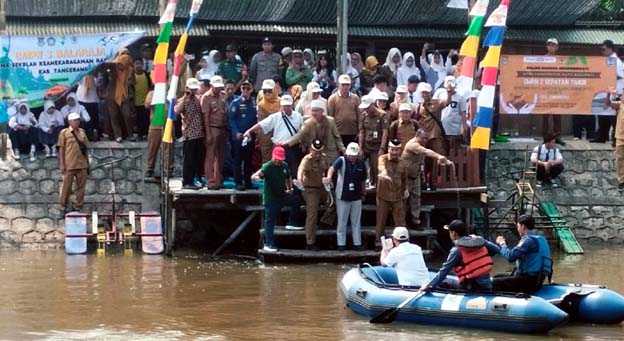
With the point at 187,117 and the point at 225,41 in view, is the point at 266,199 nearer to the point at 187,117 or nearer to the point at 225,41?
the point at 187,117

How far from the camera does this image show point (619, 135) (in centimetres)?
2412

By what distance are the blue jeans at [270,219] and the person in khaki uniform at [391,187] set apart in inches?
58.4

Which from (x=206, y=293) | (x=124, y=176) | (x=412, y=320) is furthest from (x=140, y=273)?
(x=412, y=320)

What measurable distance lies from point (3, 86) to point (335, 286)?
7295 millimetres

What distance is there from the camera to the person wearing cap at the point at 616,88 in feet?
81.5

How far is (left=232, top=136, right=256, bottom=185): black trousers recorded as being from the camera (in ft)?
72.7

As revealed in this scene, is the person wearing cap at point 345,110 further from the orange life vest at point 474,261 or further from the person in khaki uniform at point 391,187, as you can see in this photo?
the orange life vest at point 474,261

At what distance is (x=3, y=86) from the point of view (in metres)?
23.8

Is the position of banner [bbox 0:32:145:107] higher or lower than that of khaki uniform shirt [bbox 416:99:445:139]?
higher

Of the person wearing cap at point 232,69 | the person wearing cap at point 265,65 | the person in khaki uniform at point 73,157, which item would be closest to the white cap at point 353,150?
the person wearing cap at point 265,65

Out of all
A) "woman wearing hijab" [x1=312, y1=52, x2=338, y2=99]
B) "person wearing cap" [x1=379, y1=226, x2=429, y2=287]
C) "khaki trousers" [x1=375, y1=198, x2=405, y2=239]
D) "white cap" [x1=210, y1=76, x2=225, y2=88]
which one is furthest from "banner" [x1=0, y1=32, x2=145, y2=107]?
"person wearing cap" [x1=379, y1=226, x2=429, y2=287]

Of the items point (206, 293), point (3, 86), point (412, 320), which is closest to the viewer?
point (412, 320)

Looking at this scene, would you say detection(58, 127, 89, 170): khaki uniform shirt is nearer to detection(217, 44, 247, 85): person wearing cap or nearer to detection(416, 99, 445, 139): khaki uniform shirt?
detection(217, 44, 247, 85): person wearing cap

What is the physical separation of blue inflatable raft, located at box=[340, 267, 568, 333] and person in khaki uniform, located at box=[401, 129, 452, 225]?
388cm
